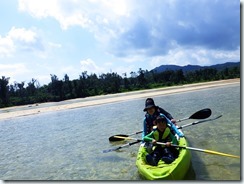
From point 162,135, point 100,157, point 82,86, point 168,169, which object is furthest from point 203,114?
point 82,86

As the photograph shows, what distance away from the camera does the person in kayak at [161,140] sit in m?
6.52

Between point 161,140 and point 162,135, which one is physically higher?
point 162,135

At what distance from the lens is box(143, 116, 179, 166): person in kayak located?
652cm

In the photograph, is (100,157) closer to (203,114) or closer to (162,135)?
(162,135)

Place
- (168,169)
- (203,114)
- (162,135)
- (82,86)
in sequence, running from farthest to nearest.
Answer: (82,86), (203,114), (162,135), (168,169)

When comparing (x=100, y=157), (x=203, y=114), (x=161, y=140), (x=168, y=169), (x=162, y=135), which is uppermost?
(x=203, y=114)

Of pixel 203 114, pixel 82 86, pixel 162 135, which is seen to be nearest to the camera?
pixel 162 135

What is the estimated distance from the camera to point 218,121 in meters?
11.8

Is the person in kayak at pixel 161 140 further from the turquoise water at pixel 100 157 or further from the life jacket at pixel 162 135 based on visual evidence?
the turquoise water at pixel 100 157

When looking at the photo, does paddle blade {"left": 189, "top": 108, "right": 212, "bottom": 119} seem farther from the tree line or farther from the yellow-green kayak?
the tree line

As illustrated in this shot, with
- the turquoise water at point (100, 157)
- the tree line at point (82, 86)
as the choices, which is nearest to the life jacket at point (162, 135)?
the turquoise water at point (100, 157)

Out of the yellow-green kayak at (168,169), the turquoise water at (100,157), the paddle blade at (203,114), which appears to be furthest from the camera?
the paddle blade at (203,114)

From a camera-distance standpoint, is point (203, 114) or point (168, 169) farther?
point (203, 114)

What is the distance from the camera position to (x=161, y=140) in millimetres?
6727
